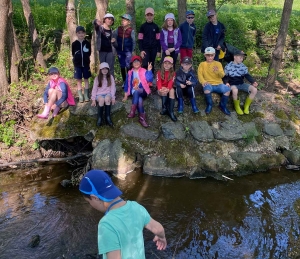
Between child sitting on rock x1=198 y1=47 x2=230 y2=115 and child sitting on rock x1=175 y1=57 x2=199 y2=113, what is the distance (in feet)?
1.19

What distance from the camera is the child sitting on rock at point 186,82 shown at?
736 centimetres

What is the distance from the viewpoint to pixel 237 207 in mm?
5645

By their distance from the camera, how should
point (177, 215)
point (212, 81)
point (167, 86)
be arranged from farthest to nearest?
1. point (212, 81)
2. point (167, 86)
3. point (177, 215)

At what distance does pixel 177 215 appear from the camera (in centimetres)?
541

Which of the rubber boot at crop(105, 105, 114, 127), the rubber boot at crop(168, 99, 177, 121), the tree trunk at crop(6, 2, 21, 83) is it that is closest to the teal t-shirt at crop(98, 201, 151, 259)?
the rubber boot at crop(105, 105, 114, 127)

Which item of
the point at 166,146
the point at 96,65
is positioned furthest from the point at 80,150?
the point at 96,65

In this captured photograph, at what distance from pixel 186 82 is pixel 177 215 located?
332cm

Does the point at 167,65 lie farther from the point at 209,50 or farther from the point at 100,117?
the point at 100,117

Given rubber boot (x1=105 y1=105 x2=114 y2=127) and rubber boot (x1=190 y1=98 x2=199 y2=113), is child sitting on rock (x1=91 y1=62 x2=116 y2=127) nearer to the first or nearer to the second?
rubber boot (x1=105 y1=105 x2=114 y2=127)

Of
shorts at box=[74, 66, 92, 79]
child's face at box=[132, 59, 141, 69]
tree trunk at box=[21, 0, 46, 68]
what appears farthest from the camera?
tree trunk at box=[21, 0, 46, 68]

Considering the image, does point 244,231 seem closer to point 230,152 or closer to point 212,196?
point 212,196

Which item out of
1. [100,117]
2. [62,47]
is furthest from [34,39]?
[100,117]

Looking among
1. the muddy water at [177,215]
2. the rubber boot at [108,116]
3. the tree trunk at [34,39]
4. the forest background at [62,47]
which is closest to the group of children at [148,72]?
the rubber boot at [108,116]

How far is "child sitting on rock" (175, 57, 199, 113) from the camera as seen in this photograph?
7.36 meters
